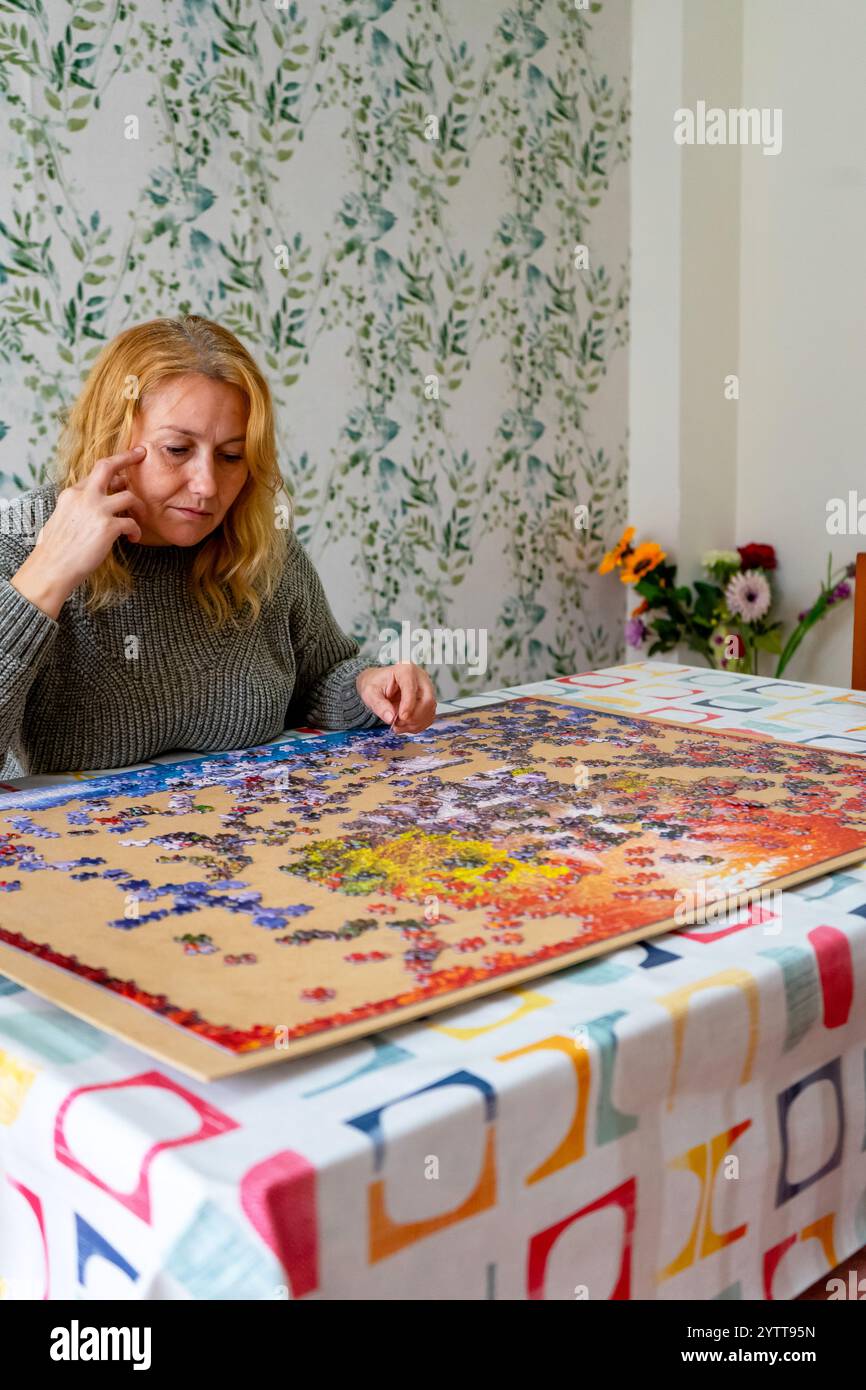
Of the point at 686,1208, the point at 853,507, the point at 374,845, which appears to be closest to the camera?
the point at 686,1208

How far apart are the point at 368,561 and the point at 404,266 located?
0.83m

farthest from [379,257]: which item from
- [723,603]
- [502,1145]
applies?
[502,1145]

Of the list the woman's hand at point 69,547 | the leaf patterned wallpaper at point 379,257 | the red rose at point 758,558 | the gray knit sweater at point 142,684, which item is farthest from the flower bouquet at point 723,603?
the woman's hand at point 69,547

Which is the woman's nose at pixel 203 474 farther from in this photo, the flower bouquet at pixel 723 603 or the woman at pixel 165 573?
the flower bouquet at pixel 723 603

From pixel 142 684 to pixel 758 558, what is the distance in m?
2.75

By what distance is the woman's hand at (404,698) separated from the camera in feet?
6.17

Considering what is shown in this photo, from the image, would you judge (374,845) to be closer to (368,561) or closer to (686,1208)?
(686,1208)

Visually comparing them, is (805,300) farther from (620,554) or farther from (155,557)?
(155,557)

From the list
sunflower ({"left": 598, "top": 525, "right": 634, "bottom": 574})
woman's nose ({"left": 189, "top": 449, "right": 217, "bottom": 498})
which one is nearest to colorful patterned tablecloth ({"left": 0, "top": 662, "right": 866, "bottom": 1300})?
woman's nose ({"left": 189, "top": 449, "right": 217, "bottom": 498})

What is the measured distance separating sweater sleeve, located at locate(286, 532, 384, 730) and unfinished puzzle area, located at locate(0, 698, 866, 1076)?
0.17 metres

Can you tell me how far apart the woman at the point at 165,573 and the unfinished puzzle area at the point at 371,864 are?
0.37 feet

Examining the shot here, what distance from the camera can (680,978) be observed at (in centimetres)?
103

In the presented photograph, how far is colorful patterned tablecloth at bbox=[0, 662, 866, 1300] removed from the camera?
2.58ft
